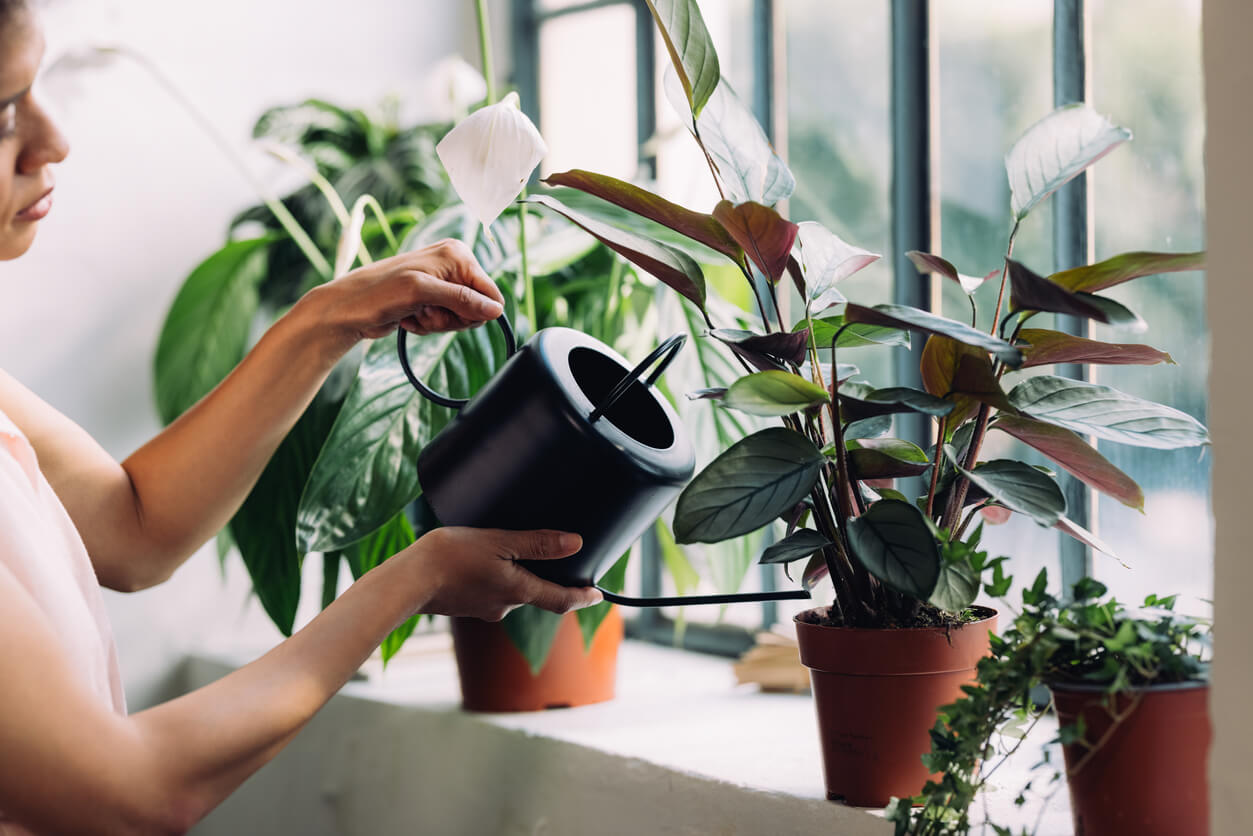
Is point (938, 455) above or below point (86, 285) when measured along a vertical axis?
below

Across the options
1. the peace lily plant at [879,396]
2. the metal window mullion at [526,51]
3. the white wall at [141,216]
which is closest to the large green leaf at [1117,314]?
the peace lily plant at [879,396]

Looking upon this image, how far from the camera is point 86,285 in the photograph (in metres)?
1.50

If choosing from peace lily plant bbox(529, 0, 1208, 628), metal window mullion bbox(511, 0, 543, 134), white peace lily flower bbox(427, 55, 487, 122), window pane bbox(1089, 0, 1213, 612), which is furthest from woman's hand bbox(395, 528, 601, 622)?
metal window mullion bbox(511, 0, 543, 134)

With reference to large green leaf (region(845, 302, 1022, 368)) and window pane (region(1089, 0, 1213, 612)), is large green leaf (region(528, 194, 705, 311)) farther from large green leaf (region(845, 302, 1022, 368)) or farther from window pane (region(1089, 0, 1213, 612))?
window pane (region(1089, 0, 1213, 612))

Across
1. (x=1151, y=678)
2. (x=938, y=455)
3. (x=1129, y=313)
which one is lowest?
(x=1151, y=678)

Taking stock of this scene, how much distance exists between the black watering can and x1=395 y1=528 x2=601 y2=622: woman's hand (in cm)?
1

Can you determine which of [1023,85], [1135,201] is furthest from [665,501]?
[1023,85]

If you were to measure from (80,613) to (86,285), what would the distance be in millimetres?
938

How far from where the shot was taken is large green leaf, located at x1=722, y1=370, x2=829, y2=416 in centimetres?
66

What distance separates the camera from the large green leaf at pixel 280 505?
3.76ft

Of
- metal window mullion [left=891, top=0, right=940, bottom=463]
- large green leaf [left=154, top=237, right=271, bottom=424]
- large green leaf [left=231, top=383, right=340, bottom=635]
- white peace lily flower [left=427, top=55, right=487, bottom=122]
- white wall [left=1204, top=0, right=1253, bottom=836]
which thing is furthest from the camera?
white peace lily flower [left=427, top=55, right=487, bottom=122]

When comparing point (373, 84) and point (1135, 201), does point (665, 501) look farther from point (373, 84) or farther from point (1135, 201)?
point (373, 84)

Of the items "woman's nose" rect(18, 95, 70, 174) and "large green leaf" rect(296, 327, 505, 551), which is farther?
"large green leaf" rect(296, 327, 505, 551)

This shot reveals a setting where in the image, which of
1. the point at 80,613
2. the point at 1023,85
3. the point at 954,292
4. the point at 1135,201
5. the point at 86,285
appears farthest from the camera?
the point at 86,285
